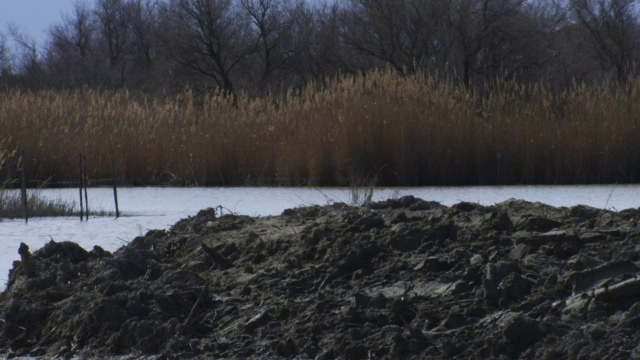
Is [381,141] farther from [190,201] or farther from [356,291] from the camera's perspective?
[356,291]

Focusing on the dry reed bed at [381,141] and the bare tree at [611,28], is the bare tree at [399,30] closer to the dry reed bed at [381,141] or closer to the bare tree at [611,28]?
the bare tree at [611,28]

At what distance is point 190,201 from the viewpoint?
11.7 m

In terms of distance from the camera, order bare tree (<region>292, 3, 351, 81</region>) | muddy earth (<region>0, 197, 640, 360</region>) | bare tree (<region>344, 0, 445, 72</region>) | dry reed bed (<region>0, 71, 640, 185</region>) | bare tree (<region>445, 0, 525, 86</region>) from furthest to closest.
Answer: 1. bare tree (<region>292, 3, 351, 81</region>)
2. bare tree (<region>344, 0, 445, 72</region>)
3. bare tree (<region>445, 0, 525, 86</region>)
4. dry reed bed (<region>0, 71, 640, 185</region>)
5. muddy earth (<region>0, 197, 640, 360</region>)

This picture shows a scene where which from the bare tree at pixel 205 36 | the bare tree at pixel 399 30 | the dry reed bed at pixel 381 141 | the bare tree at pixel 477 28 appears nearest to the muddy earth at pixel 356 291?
the dry reed bed at pixel 381 141

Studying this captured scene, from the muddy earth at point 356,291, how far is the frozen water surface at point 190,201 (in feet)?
3.23

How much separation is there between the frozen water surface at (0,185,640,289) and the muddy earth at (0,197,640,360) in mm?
986

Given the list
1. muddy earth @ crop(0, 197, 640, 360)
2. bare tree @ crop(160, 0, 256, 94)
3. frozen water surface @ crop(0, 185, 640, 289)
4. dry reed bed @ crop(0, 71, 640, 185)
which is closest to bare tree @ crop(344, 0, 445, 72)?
bare tree @ crop(160, 0, 256, 94)

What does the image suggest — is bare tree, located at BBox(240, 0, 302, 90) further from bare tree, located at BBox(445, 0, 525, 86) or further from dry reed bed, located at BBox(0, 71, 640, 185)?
dry reed bed, located at BBox(0, 71, 640, 185)

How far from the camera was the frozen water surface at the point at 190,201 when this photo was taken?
788 centimetres

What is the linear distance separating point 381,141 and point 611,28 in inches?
902

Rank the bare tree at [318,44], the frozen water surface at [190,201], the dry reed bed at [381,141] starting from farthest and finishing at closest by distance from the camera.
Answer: the bare tree at [318,44]
the dry reed bed at [381,141]
the frozen water surface at [190,201]

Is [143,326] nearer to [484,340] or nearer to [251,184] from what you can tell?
[484,340]

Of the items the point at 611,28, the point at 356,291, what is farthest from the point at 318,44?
the point at 356,291

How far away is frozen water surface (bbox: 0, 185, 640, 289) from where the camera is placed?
788 centimetres
